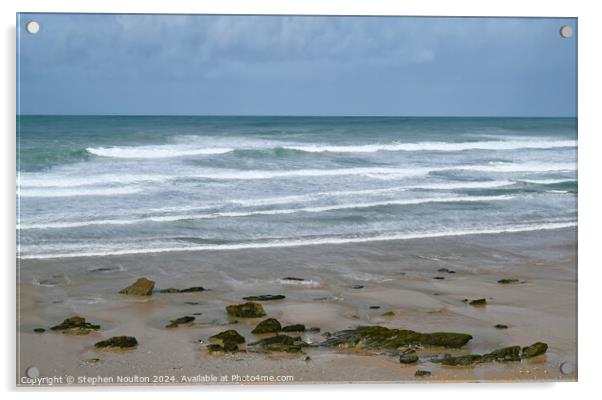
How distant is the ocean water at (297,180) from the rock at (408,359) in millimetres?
789

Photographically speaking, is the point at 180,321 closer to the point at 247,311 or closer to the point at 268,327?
the point at 247,311

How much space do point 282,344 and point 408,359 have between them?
692 millimetres

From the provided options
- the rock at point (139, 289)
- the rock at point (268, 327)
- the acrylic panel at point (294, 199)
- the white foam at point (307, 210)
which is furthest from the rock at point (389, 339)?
the rock at point (139, 289)

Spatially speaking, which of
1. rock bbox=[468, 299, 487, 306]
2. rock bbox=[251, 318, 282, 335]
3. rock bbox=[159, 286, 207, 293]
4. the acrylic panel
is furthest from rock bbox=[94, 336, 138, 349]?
rock bbox=[468, 299, 487, 306]

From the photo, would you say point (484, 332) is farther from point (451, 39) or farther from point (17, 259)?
point (17, 259)

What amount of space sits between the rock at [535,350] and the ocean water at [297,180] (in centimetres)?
70

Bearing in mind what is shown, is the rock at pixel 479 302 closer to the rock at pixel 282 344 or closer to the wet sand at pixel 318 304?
the wet sand at pixel 318 304

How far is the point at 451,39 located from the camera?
16.8 ft

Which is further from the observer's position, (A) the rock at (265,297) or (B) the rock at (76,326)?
(A) the rock at (265,297)

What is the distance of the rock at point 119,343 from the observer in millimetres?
4914

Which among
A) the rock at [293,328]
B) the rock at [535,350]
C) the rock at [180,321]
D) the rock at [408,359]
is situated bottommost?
the rock at [408,359]

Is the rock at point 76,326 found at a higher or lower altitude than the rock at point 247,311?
lower
